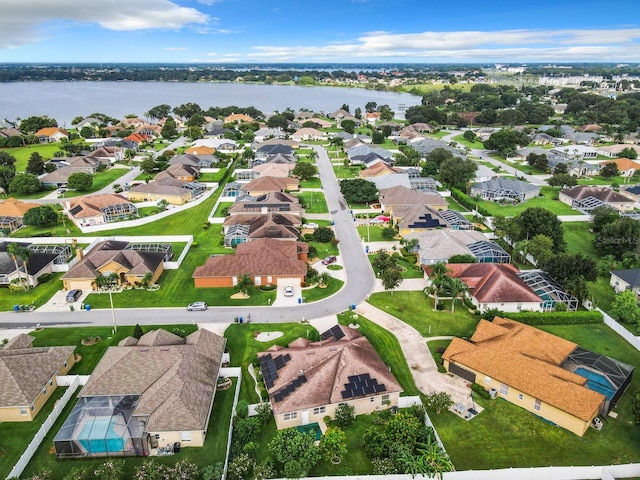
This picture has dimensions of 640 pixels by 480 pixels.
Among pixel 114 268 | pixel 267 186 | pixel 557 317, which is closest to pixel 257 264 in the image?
pixel 114 268

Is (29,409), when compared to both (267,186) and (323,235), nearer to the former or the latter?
(323,235)

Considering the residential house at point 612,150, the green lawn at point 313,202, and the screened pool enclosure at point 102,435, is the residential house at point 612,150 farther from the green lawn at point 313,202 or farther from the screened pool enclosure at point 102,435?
the screened pool enclosure at point 102,435

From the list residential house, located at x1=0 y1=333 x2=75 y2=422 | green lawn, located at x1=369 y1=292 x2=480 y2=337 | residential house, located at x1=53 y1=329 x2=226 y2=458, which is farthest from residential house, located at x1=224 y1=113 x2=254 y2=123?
residential house, located at x1=53 y1=329 x2=226 y2=458

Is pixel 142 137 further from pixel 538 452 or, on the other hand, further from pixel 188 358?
pixel 538 452

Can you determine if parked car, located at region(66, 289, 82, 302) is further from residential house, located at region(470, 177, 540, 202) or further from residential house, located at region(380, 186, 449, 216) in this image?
residential house, located at region(470, 177, 540, 202)

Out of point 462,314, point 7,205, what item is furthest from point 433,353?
point 7,205
